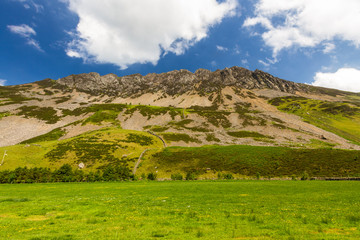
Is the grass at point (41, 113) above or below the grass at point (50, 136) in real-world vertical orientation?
above

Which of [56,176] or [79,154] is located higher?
[79,154]

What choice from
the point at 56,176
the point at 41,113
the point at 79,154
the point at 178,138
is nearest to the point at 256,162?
the point at 178,138

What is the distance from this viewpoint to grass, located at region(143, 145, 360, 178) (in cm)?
5633

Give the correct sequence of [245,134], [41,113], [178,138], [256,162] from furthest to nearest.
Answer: [41,113] → [245,134] → [178,138] → [256,162]

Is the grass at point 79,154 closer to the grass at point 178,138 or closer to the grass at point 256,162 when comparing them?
the grass at point 256,162

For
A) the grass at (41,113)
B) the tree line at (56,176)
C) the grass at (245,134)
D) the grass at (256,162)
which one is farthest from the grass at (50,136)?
the grass at (245,134)

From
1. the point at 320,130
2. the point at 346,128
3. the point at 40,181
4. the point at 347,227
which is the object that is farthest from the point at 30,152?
the point at 346,128

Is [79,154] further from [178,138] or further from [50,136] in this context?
[50,136]

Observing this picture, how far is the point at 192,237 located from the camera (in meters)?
9.59

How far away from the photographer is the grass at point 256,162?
56.3 m

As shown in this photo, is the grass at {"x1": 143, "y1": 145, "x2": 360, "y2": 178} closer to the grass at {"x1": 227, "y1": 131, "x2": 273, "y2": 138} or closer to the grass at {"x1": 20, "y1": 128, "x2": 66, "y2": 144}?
the grass at {"x1": 227, "y1": 131, "x2": 273, "y2": 138}

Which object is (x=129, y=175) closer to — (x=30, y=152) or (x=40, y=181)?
(x=40, y=181)

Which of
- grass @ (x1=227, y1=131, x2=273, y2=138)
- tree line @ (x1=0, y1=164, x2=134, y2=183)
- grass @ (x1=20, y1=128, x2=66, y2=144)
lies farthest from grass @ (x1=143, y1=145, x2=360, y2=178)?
grass @ (x1=20, y1=128, x2=66, y2=144)

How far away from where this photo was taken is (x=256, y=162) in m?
66.4
